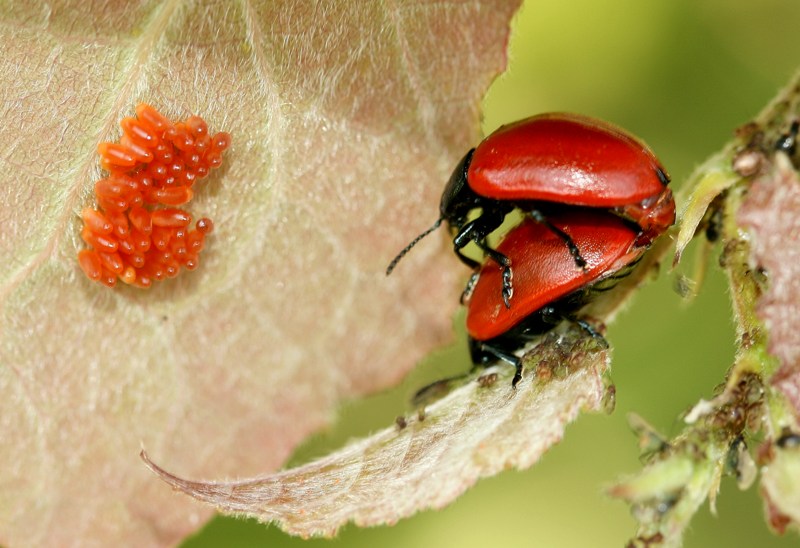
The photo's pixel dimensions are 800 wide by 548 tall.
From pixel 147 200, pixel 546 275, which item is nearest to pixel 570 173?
pixel 546 275

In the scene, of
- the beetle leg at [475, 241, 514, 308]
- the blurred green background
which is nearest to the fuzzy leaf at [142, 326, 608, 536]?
the beetle leg at [475, 241, 514, 308]

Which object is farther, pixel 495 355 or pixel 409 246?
pixel 409 246

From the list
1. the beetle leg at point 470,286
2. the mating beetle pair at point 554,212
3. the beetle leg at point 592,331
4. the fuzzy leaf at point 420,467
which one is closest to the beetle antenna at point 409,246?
the mating beetle pair at point 554,212

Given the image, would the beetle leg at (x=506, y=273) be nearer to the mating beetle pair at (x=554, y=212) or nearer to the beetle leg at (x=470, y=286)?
the mating beetle pair at (x=554, y=212)

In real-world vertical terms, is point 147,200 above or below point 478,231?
below

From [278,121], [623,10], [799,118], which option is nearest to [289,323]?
[278,121]

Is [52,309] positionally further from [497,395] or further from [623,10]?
[623,10]

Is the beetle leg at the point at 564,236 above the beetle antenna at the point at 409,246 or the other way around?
above

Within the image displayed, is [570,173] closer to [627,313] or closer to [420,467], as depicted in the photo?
[420,467]
